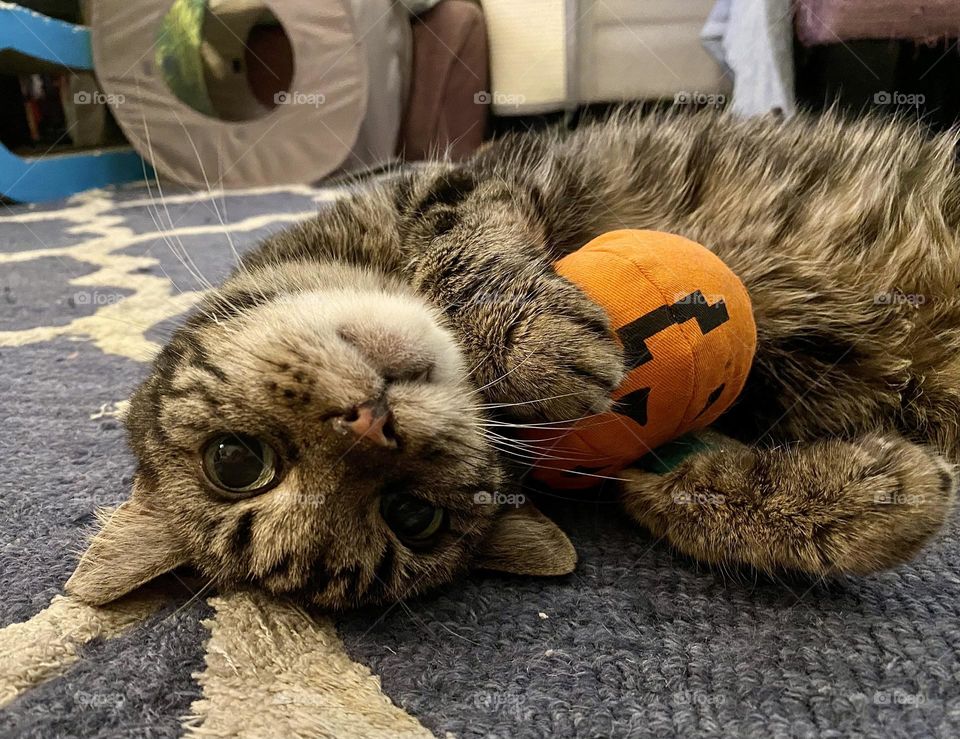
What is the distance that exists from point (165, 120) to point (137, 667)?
119 inches

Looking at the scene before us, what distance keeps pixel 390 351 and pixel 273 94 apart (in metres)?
3.23

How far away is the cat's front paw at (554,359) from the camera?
852 mm

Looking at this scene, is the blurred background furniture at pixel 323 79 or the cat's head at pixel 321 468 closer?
the cat's head at pixel 321 468

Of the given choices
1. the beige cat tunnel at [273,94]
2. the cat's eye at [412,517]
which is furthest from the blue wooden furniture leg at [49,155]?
the cat's eye at [412,517]

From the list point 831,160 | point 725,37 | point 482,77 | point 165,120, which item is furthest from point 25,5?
point 831,160

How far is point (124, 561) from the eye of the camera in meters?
0.87

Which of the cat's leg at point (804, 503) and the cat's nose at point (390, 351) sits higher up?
the cat's nose at point (390, 351)

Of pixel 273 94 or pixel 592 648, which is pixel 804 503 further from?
pixel 273 94

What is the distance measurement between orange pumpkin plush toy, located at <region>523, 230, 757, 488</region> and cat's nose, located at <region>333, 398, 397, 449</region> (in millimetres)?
219

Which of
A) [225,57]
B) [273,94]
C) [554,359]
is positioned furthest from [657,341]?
[225,57]

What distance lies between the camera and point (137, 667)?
30.5 inches

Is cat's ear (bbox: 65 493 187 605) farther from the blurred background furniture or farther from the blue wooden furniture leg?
the blue wooden furniture leg

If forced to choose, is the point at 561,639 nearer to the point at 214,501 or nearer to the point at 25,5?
the point at 214,501

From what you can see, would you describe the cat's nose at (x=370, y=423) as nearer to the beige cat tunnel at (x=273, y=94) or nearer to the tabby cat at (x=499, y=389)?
the tabby cat at (x=499, y=389)
